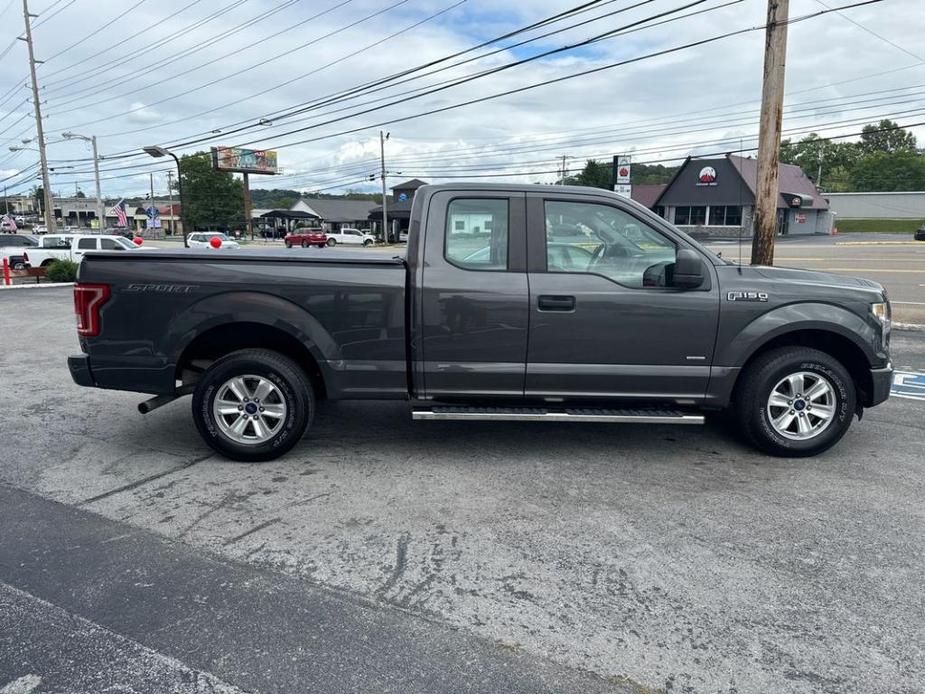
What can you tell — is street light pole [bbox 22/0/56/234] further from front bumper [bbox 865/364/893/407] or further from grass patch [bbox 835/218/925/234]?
grass patch [bbox 835/218/925/234]

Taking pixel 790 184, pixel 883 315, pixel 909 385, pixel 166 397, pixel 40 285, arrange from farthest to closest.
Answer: pixel 790 184 → pixel 40 285 → pixel 909 385 → pixel 166 397 → pixel 883 315

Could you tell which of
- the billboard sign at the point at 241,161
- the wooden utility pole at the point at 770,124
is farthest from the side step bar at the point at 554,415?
the billboard sign at the point at 241,161

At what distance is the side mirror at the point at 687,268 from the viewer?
14.6 ft

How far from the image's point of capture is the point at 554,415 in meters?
4.59

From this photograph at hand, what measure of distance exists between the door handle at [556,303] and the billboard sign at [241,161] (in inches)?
3175

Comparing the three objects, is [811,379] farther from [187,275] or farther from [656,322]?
[187,275]

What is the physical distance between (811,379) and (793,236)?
201 feet

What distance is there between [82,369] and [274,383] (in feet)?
4.64

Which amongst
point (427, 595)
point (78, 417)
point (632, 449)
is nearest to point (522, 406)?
point (632, 449)

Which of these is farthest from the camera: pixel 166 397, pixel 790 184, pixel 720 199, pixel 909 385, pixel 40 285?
pixel 790 184

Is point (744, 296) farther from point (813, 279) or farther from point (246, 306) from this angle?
point (246, 306)

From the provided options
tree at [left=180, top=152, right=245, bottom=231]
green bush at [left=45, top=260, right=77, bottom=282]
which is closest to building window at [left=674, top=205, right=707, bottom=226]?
green bush at [left=45, top=260, right=77, bottom=282]

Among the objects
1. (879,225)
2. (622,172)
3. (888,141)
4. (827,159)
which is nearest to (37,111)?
(622,172)

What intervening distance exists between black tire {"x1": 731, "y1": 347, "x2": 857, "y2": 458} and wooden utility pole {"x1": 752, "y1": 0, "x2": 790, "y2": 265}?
6589 millimetres
